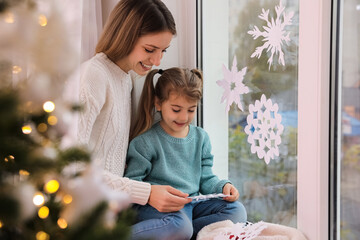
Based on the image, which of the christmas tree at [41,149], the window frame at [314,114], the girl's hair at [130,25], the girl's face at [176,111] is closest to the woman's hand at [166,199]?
the girl's face at [176,111]

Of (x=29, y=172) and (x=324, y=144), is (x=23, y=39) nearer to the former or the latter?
(x=29, y=172)

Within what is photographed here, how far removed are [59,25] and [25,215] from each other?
0.19 meters

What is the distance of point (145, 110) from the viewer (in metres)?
1.61

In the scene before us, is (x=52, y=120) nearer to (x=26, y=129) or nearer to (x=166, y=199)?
(x=26, y=129)

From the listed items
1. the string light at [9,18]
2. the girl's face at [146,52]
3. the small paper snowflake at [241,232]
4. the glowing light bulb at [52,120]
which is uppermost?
the girl's face at [146,52]

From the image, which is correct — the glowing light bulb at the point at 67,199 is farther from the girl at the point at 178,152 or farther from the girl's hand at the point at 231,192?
the girl's hand at the point at 231,192

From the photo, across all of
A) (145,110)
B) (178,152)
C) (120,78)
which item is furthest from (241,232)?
(120,78)

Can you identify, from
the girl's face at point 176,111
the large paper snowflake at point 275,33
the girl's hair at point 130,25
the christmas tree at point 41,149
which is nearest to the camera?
the christmas tree at point 41,149

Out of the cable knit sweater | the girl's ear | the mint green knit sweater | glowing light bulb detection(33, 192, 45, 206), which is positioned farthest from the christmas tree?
the girl's ear

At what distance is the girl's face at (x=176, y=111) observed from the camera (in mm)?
1521

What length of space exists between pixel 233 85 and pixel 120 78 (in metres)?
0.47

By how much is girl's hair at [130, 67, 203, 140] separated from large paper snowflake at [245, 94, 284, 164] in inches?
9.5

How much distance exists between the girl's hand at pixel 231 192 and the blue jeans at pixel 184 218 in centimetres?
2

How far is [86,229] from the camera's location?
1.22 feet
